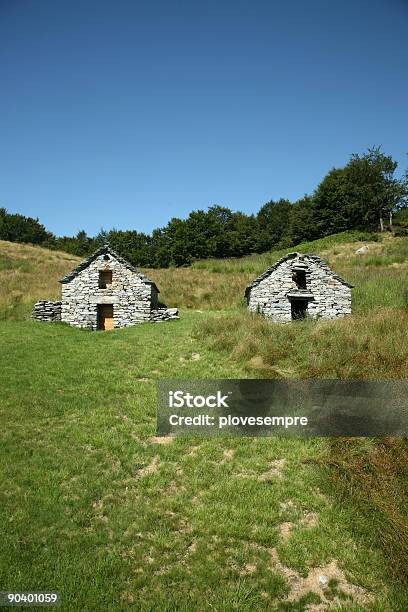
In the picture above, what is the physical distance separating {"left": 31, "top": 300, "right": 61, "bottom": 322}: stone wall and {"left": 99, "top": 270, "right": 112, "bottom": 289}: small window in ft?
9.59

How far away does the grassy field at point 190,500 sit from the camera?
16.0ft

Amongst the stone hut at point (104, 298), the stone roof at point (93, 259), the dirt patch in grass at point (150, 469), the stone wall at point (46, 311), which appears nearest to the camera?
the dirt patch in grass at point (150, 469)

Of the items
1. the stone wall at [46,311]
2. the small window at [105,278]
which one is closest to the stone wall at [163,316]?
the small window at [105,278]

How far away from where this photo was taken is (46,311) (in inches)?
858

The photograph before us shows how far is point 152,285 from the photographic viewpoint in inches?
883

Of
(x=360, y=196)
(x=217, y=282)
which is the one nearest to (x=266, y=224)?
(x=360, y=196)

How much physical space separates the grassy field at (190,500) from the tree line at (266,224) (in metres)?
47.9

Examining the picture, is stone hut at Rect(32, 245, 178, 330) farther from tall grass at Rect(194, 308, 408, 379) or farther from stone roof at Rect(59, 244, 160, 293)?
tall grass at Rect(194, 308, 408, 379)

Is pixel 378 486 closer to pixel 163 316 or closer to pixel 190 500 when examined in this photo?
pixel 190 500

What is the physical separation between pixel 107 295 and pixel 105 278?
114cm

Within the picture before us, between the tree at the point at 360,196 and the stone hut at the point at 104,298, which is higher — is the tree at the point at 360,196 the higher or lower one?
the higher one

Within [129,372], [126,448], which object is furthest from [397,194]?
[126,448]

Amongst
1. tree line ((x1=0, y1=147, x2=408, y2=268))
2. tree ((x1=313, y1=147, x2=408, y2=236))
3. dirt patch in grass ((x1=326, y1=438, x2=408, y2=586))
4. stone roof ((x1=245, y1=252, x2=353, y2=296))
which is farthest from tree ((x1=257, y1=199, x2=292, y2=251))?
dirt patch in grass ((x1=326, y1=438, x2=408, y2=586))

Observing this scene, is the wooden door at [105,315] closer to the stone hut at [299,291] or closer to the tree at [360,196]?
the stone hut at [299,291]
